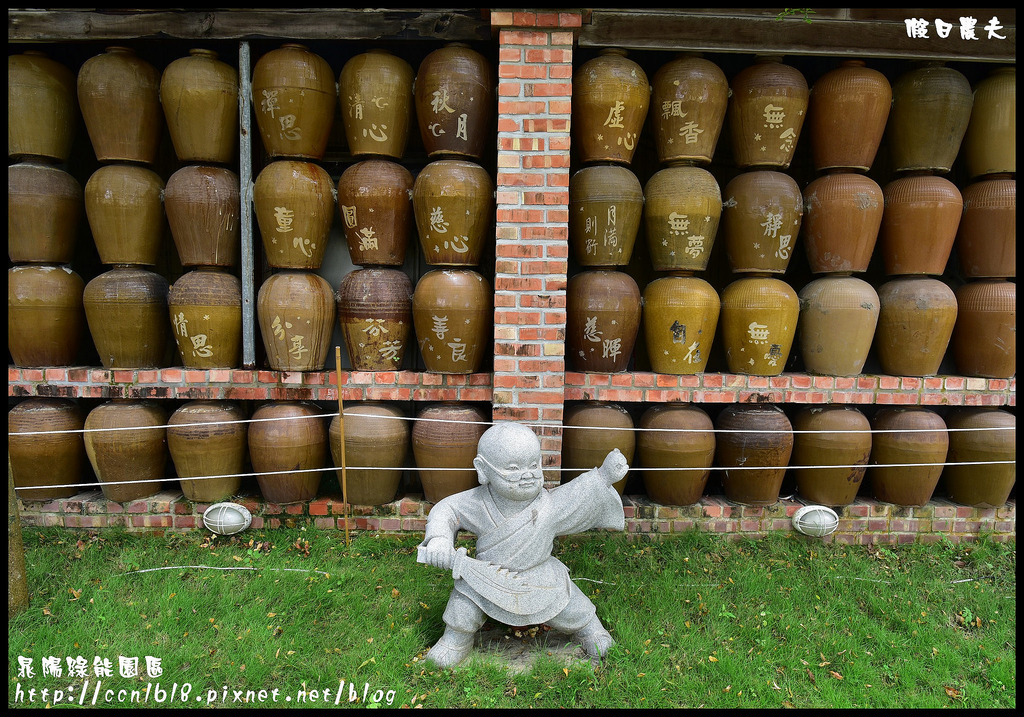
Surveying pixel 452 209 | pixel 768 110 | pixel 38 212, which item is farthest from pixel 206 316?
pixel 768 110

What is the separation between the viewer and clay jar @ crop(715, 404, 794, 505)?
9.05 ft

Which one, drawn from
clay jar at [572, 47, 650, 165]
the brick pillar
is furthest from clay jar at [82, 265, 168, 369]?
clay jar at [572, 47, 650, 165]

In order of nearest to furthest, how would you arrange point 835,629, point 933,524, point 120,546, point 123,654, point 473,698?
point 473,698, point 123,654, point 835,629, point 120,546, point 933,524

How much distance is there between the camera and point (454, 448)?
8.74 ft

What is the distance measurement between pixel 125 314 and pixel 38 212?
0.63 m

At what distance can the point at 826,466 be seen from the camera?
2.79 m

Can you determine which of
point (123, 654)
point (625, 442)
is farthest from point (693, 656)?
point (123, 654)

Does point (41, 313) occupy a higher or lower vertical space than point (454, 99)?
lower

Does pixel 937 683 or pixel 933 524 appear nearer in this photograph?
pixel 937 683

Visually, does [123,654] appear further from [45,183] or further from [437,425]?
[45,183]

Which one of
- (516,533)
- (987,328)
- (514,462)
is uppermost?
(987,328)

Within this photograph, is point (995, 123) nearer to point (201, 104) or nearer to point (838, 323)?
point (838, 323)

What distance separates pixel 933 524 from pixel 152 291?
4.00m

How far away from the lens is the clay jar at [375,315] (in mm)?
2713
